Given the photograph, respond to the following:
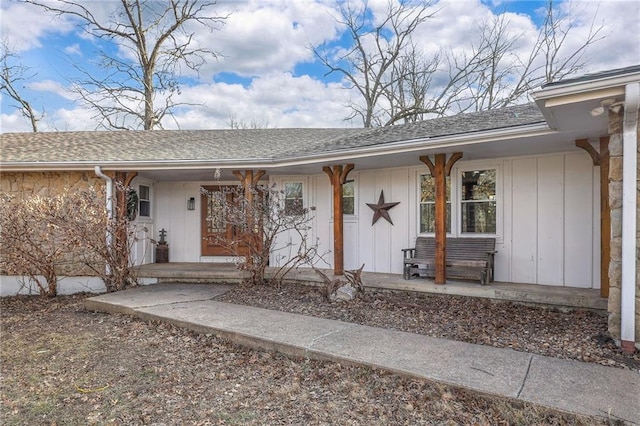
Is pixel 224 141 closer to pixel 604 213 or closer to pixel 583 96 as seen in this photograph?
pixel 583 96

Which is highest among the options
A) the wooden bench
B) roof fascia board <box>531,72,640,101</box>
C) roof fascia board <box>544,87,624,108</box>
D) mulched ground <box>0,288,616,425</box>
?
roof fascia board <box>531,72,640,101</box>

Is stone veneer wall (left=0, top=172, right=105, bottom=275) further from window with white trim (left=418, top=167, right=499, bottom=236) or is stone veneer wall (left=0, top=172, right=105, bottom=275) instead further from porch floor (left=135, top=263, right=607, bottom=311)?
window with white trim (left=418, top=167, right=499, bottom=236)

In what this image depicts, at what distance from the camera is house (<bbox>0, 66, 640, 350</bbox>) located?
Answer: 3561 millimetres

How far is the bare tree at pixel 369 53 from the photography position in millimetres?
17219

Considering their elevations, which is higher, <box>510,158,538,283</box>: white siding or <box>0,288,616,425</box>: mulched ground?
<box>510,158,538,283</box>: white siding

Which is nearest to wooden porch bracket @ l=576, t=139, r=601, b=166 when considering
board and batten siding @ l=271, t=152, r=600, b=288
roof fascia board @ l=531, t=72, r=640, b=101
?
board and batten siding @ l=271, t=152, r=600, b=288

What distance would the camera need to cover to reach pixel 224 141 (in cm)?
929

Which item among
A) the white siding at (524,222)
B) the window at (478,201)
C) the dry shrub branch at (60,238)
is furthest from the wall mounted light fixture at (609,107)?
the dry shrub branch at (60,238)

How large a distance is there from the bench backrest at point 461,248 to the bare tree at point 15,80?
18300 millimetres

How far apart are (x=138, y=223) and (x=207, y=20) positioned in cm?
1243

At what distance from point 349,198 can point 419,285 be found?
2.68 metres

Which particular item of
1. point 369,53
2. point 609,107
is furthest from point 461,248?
point 369,53

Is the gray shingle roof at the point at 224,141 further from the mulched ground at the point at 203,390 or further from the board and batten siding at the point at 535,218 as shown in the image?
the mulched ground at the point at 203,390

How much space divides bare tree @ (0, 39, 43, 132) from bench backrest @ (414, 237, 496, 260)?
60.0 ft
